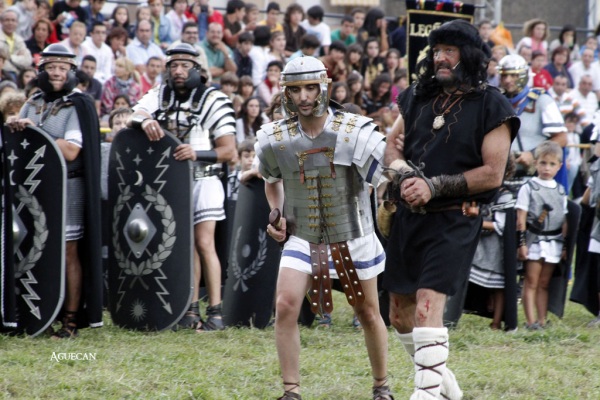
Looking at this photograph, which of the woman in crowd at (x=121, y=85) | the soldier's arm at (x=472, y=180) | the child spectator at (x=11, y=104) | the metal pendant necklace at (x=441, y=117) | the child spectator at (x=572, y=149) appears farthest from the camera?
the child spectator at (x=572, y=149)

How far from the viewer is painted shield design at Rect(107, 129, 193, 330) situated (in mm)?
7160

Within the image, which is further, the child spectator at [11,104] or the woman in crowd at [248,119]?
the woman in crowd at [248,119]

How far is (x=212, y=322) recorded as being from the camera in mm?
7496

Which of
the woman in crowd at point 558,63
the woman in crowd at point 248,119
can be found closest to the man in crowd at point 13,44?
the woman in crowd at point 248,119

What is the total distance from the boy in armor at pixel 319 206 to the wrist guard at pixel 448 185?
0.40 meters

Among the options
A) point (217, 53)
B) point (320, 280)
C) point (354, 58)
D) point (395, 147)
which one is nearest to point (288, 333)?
point (320, 280)

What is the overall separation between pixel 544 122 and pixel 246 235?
2581 mm

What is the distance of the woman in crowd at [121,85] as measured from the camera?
37.0ft

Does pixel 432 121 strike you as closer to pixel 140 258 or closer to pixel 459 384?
pixel 459 384

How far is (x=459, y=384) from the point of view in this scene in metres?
5.87

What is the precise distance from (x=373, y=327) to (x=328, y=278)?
330 millimetres

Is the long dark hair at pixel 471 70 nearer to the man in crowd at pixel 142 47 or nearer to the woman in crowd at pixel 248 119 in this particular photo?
the woman in crowd at pixel 248 119

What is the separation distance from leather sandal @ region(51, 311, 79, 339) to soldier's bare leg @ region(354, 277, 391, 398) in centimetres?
248

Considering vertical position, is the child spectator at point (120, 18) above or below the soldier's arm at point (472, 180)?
above
